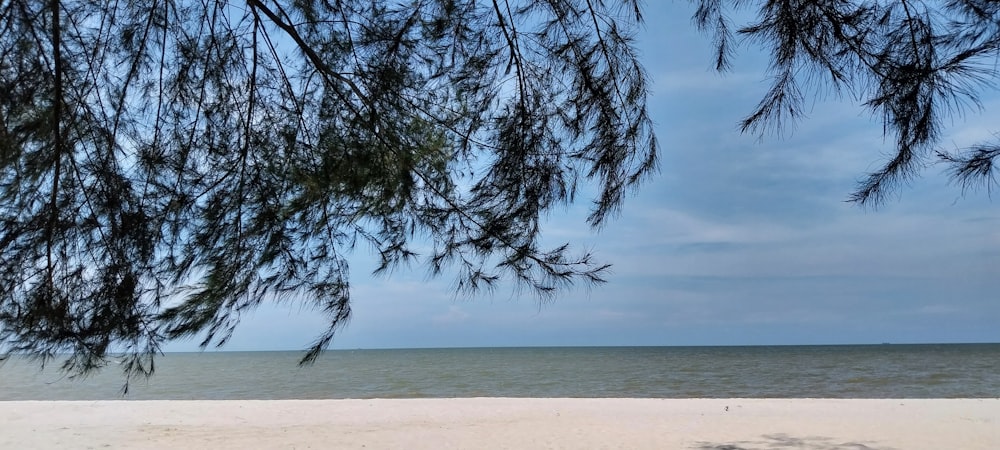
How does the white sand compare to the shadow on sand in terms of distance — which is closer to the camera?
the shadow on sand

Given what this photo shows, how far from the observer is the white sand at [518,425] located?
7.06m

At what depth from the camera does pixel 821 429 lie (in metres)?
7.71

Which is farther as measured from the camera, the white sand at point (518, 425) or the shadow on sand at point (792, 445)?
the white sand at point (518, 425)

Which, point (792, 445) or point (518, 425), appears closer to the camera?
point (792, 445)

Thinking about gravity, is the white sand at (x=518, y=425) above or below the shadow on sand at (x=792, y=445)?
above

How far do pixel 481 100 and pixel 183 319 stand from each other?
1.52m

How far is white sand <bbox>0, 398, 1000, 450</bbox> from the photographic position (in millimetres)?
7059

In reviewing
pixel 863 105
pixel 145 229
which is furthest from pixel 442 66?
pixel 863 105

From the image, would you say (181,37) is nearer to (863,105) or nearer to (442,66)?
(442,66)

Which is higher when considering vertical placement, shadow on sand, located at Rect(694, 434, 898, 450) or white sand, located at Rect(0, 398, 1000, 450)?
white sand, located at Rect(0, 398, 1000, 450)

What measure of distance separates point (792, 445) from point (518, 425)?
295 cm

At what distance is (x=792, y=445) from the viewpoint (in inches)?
267

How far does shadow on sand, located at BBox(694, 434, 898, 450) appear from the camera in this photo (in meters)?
6.56

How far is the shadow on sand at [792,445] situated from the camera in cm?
656
